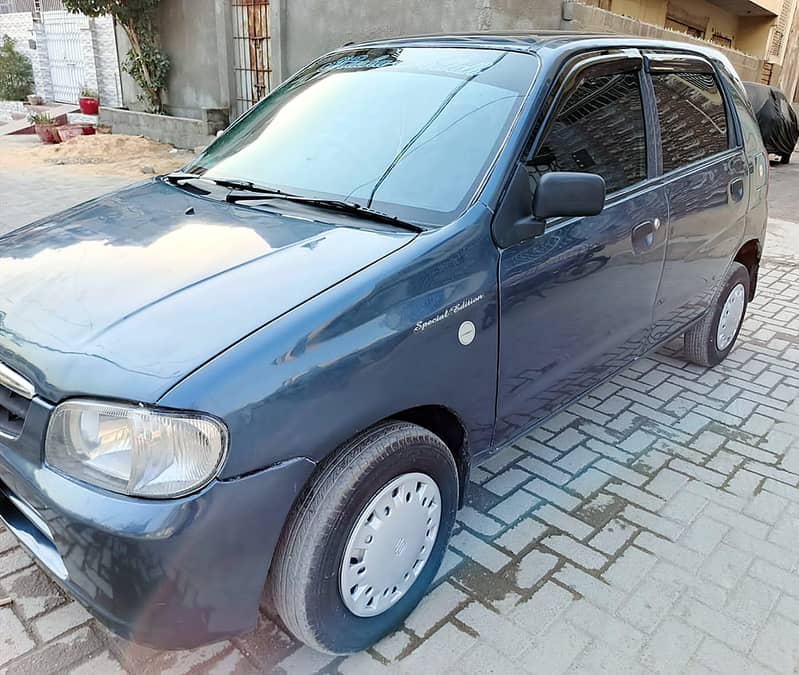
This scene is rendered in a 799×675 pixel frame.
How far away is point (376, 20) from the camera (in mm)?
9492

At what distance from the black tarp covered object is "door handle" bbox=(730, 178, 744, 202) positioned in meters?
12.5

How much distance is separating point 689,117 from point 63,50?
59.7 feet

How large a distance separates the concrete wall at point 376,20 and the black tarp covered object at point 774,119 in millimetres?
7984

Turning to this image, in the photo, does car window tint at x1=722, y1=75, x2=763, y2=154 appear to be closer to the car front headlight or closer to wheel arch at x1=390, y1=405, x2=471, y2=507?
wheel arch at x1=390, y1=405, x2=471, y2=507

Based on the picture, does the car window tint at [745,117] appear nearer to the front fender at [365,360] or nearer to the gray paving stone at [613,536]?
the gray paving stone at [613,536]

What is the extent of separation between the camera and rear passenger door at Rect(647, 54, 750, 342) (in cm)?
322

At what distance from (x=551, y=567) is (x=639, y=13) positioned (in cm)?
1556

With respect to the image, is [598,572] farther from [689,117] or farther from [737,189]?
[737,189]

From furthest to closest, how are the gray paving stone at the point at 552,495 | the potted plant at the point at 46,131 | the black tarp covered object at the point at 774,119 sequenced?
the black tarp covered object at the point at 774,119 → the potted plant at the point at 46,131 → the gray paving stone at the point at 552,495

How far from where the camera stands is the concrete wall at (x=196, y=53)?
11969mm

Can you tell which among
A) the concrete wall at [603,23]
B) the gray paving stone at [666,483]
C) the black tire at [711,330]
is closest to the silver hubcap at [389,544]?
the gray paving stone at [666,483]

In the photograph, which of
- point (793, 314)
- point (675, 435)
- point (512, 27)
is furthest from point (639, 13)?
point (675, 435)

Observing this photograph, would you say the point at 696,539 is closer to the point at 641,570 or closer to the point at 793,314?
the point at 641,570

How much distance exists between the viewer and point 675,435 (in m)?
3.60
